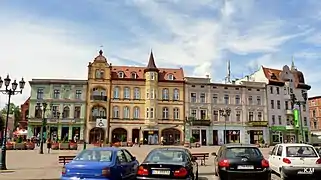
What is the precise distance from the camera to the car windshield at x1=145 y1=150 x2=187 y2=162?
34.7 ft

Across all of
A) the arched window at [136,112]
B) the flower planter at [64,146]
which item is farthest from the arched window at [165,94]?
the flower planter at [64,146]

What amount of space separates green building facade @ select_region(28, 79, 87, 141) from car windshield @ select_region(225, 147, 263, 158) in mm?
43822

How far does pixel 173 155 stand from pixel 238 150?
8.47 feet

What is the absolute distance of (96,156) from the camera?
10.9 m

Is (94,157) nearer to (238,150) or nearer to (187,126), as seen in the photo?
(238,150)

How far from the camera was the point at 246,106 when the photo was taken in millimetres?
59031

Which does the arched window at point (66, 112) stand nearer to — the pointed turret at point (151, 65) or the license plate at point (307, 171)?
the pointed turret at point (151, 65)

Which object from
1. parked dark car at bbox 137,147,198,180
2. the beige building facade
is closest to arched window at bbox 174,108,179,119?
the beige building facade

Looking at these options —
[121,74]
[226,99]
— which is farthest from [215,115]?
[121,74]

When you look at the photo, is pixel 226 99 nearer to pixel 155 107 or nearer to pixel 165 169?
pixel 155 107

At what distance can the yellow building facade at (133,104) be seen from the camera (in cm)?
5397

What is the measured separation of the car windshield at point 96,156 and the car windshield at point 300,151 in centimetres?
738

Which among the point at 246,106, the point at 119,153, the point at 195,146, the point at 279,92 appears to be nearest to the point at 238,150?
the point at 119,153

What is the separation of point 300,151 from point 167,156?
6.06m
